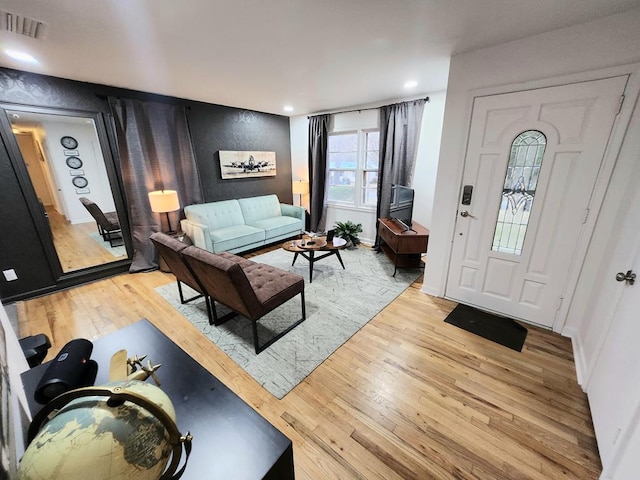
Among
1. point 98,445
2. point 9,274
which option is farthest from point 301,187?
point 98,445

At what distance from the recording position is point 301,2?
1.56m

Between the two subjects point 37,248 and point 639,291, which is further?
point 37,248

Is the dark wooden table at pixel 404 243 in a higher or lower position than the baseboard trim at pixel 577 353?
higher

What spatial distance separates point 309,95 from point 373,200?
6.69ft

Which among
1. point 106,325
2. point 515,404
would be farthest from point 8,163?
point 515,404

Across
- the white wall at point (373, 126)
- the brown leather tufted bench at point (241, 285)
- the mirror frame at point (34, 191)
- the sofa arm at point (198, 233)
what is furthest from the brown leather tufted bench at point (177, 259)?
the white wall at point (373, 126)

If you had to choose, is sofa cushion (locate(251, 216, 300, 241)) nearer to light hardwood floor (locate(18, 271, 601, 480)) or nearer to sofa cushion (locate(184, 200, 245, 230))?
sofa cushion (locate(184, 200, 245, 230))

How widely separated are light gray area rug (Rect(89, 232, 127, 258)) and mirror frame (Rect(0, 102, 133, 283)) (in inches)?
2.8

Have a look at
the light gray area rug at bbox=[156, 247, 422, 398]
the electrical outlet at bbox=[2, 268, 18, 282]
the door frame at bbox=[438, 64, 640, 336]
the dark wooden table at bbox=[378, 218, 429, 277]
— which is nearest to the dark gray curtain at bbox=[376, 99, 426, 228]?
the dark wooden table at bbox=[378, 218, 429, 277]

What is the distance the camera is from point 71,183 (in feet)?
10.2

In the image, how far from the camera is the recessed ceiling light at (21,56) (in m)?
2.18

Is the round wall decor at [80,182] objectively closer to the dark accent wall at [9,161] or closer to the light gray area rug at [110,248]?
the dark accent wall at [9,161]

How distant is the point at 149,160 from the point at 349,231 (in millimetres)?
3259

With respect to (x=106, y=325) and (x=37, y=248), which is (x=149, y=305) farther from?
(x=37, y=248)
